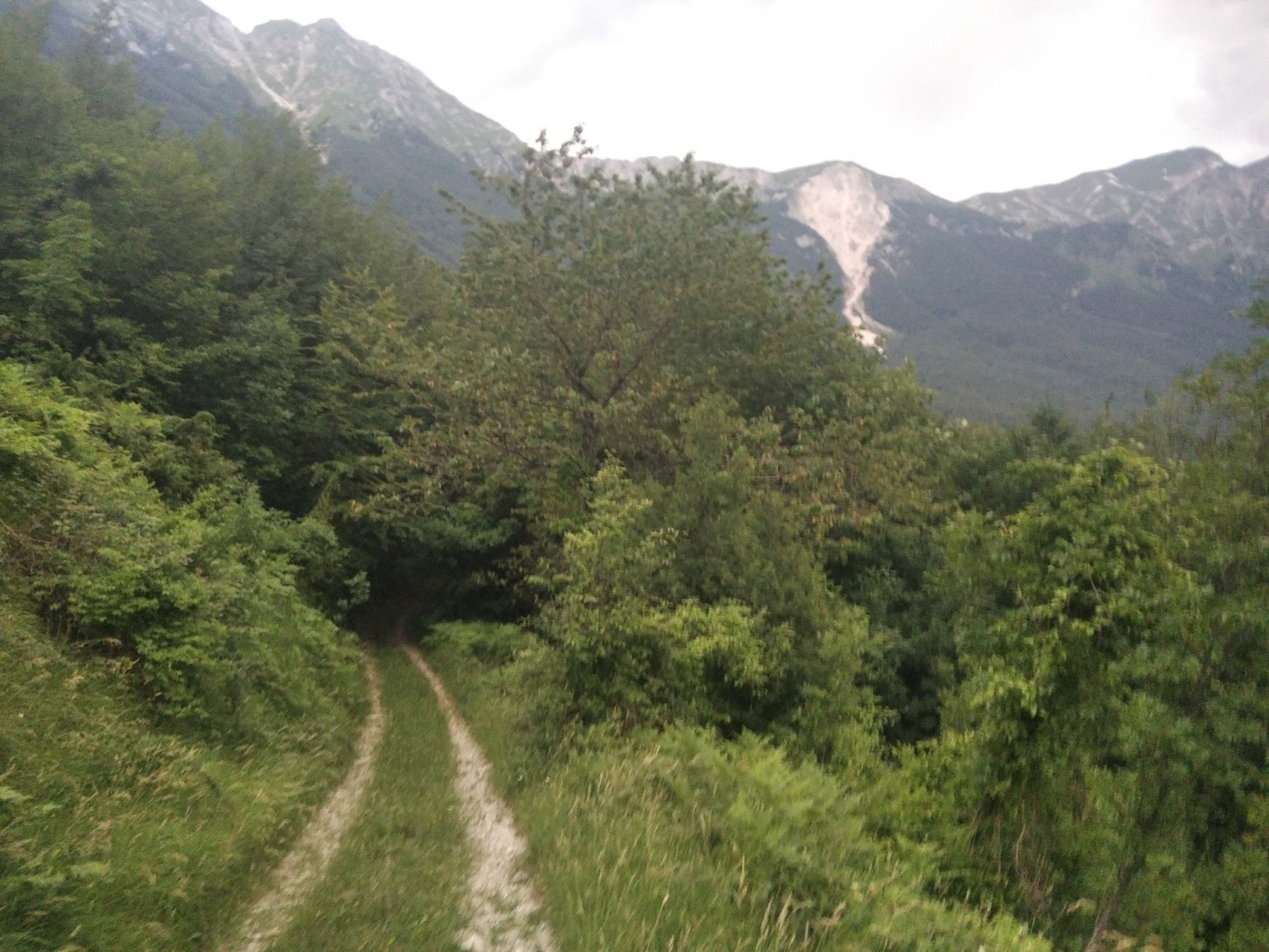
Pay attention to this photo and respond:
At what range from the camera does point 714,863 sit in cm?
679

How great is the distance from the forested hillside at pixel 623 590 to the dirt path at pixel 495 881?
328 millimetres

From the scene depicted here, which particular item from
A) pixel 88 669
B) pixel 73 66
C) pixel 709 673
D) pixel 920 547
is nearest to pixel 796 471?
pixel 920 547

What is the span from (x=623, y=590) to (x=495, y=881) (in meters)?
6.22

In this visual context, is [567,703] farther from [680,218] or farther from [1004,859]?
[680,218]

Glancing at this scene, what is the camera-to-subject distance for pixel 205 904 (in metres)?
6.06

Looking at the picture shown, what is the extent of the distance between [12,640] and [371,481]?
19.4m

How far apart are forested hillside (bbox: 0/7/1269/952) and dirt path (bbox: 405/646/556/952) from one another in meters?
0.33

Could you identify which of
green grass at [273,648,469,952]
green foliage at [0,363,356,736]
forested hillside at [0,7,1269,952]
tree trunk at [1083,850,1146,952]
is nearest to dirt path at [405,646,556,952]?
green grass at [273,648,469,952]

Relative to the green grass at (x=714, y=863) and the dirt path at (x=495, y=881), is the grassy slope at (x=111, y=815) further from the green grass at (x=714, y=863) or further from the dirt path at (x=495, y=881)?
the green grass at (x=714, y=863)

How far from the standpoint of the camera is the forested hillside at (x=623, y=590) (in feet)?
22.2

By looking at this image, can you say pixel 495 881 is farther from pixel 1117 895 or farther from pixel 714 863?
pixel 1117 895

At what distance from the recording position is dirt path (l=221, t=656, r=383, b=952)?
5.98 m

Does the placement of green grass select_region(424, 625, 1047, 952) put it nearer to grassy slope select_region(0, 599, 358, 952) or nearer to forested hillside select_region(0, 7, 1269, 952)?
forested hillside select_region(0, 7, 1269, 952)

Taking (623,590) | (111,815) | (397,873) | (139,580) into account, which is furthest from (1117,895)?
(139,580)
